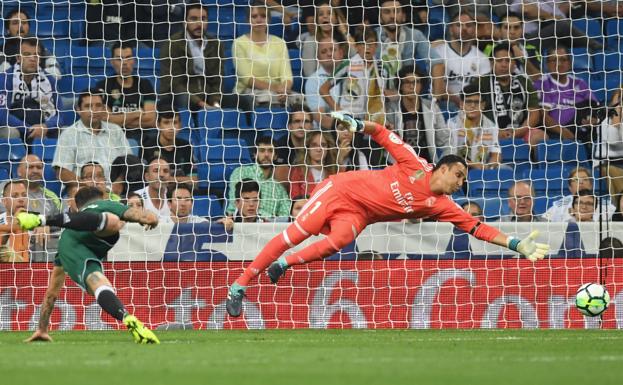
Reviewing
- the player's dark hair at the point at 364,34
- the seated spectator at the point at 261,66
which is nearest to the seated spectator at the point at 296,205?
the seated spectator at the point at 261,66

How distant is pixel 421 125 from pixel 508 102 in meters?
1.23

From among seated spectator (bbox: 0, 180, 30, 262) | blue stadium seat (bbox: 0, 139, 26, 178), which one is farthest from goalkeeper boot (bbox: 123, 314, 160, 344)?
blue stadium seat (bbox: 0, 139, 26, 178)

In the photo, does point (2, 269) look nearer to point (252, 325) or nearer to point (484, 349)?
point (252, 325)

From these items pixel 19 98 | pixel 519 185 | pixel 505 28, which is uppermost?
pixel 505 28

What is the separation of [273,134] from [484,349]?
22.7 feet

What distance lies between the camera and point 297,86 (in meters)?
16.4

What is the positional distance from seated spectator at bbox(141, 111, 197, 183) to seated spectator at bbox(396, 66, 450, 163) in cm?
275

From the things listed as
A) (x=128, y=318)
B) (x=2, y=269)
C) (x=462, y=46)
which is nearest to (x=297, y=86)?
(x=462, y=46)

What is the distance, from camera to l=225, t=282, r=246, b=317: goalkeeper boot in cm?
1090

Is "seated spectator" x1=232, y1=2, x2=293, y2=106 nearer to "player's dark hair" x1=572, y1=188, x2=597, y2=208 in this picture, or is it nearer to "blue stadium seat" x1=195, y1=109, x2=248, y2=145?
"blue stadium seat" x1=195, y1=109, x2=248, y2=145

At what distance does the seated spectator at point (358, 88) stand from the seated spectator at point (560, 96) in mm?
2202

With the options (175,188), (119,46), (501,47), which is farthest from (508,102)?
(119,46)

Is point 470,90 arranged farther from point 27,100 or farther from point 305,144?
point 27,100

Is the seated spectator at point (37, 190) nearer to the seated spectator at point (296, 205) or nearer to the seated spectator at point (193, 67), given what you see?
the seated spectator at point (193, 67)
